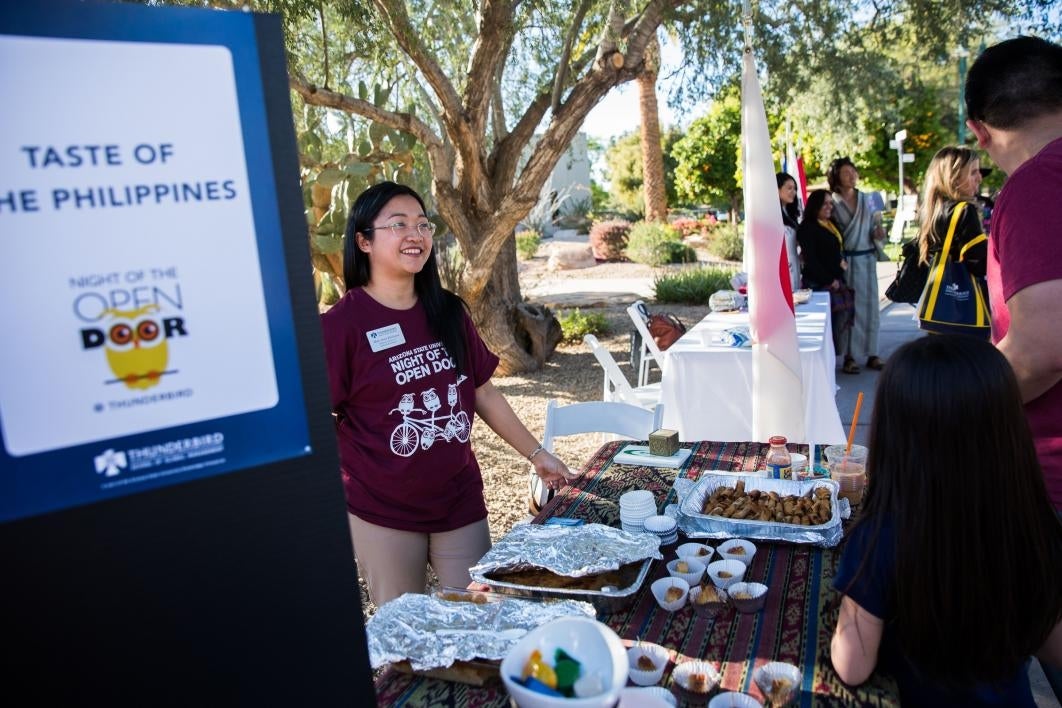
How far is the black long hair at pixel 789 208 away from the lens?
24.1 ft

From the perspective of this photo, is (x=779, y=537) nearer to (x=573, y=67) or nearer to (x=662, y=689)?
(x=662, y=689)

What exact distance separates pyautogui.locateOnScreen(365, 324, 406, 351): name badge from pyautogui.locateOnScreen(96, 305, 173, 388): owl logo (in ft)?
5.12

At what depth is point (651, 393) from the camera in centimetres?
567

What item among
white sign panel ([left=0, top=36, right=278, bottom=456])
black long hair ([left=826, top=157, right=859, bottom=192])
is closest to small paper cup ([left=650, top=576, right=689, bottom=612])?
white sign panel ([left=0, top=36, right=278, bottom=456])

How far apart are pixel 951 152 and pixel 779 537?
4140 millimetres

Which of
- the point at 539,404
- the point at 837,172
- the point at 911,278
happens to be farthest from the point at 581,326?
the point at 911,278

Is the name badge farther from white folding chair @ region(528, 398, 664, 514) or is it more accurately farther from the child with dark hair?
the child with dark hair

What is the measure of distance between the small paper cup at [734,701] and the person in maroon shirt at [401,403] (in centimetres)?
130

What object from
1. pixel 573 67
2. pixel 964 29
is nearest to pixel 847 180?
pixel 964 29

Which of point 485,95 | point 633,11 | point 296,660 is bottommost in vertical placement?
point 296,660

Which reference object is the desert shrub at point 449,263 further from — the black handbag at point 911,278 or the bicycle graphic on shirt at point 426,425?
the bicycle graphic on shirt at point 426,425

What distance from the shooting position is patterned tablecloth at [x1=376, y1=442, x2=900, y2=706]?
1471 millimetres

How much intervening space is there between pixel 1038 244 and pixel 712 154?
2683 centimetres

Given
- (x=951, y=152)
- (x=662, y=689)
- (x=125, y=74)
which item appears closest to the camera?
(x=125, y=74)
